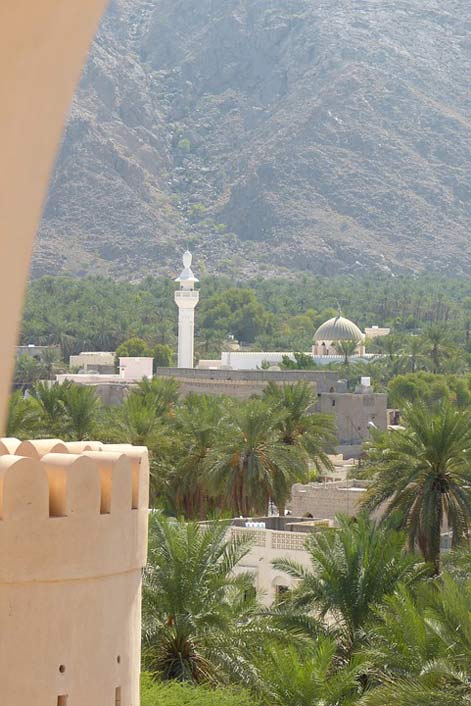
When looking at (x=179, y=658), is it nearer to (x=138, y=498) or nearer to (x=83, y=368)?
(x=138, y=498)

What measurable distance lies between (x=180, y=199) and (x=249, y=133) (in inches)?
568

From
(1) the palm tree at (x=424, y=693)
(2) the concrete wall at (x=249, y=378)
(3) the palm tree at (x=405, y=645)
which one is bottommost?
(1) the palm tree at (x=424, y=693)

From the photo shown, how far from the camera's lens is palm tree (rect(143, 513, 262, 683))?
14449mm

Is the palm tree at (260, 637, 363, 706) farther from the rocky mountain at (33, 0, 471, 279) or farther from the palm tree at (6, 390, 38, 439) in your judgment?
the rocky mountain at (33, 0, 471, 279)

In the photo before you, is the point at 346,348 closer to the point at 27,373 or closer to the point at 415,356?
the point at 415,356

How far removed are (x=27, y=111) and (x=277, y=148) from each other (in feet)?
565

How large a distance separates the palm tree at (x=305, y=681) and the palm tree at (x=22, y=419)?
42.9ft

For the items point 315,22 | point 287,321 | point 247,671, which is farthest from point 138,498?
point 315,22

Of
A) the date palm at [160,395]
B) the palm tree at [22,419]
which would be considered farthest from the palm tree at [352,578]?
the date palm at [160,395]

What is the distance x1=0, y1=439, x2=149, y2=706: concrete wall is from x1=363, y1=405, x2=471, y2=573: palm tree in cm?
1048

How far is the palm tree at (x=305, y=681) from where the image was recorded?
12734 millimetres

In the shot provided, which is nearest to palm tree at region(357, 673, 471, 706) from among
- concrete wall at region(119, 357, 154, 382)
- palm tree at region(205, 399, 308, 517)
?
palm tree at region(205, 399, 308, 517)

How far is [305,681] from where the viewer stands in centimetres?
1266

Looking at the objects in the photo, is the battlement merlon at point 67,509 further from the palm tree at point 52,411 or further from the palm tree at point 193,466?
the palm tree at point 52,411
